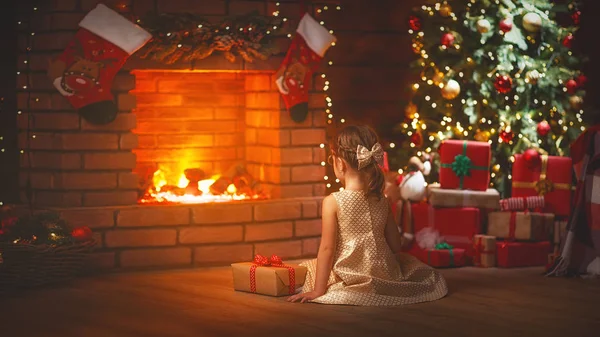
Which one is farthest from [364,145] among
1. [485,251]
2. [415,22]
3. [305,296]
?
[415,22]

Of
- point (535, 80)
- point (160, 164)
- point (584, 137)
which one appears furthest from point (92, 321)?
point (535, 80)

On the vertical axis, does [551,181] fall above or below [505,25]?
below

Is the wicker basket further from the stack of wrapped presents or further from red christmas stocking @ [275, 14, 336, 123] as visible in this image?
the stack of wrapped presents

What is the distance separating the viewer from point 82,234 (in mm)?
5613

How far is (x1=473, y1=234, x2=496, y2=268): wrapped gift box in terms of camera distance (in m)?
6.06

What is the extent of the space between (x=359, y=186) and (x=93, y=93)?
5.97 ft

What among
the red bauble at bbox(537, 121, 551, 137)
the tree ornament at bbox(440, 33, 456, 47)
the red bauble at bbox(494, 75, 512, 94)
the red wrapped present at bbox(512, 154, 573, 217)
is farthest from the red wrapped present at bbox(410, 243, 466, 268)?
the tree ornament at bbox(440, 33, 456, 47)

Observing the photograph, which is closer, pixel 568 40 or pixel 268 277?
pixel 268 277

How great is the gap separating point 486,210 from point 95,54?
2.64 meters

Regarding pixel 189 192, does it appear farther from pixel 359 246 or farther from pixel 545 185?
pixel 545 185

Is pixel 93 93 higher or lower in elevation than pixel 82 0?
lower

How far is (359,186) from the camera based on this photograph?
4.96 metres

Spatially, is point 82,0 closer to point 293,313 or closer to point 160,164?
point 160,164

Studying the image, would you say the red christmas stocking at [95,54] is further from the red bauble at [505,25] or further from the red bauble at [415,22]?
the red bauble at [505,25]
